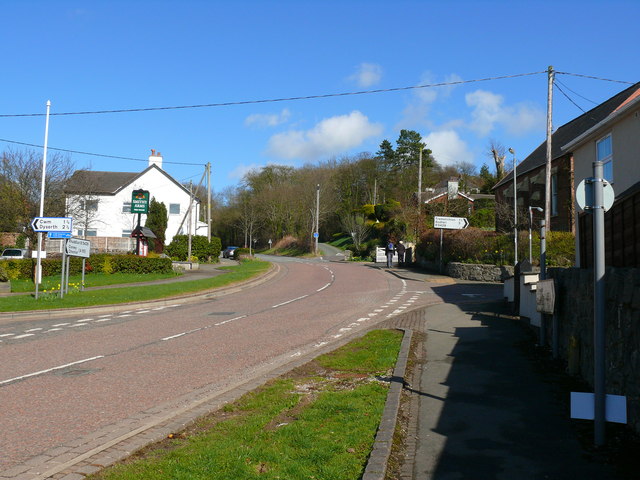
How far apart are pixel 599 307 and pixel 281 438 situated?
3.15 m

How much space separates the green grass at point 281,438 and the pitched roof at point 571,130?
71.9 ft

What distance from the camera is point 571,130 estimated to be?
34656mm

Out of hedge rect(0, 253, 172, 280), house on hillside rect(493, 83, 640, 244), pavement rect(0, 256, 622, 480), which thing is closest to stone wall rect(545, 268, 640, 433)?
pavement rect(0, 256, 622, 480)

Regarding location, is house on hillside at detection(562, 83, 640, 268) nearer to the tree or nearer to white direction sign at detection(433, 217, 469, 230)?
white direction sign at detection(433, 217, 469, 230)

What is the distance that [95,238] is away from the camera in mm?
56500

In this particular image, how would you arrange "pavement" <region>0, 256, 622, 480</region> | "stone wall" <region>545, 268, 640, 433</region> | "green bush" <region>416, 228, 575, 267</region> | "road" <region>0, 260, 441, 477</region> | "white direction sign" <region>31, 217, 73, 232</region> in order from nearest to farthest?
"pavement" <region>0, 256, 622, 480</region>, "stone wall" <region>545, 268, 640, 433</region>, "road" <region>0, 260, 441, 477</region>, "white direction sign" <region>31, 217, 73, 232</region>, "green bush" <region>416, 228, 575, 267</region>

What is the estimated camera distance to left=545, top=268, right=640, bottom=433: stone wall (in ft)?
17.9

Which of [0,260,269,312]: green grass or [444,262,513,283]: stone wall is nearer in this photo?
[0,260,269,312]: green grass

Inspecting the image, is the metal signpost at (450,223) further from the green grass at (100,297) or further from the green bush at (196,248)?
the green bush at (196,248)

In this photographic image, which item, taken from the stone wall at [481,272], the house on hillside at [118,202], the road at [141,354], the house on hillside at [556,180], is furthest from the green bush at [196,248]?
the road at [141,354]

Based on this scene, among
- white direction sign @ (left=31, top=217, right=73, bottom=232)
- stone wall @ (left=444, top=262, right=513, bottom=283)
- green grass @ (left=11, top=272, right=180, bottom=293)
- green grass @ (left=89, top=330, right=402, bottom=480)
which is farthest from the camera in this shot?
stone wall @ (left=444, top=262, right=513, bottom=283)

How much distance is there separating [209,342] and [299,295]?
11406 mm

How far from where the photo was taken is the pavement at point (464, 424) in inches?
193

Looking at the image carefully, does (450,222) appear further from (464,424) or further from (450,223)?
(464,424)
